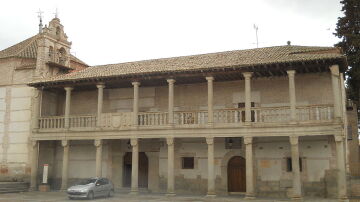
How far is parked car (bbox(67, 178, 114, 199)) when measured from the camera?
19.7 m

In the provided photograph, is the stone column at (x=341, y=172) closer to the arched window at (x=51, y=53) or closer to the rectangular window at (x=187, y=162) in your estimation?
the rectangular window at (x=187, y=162)

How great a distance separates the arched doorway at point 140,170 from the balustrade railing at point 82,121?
11.1ft

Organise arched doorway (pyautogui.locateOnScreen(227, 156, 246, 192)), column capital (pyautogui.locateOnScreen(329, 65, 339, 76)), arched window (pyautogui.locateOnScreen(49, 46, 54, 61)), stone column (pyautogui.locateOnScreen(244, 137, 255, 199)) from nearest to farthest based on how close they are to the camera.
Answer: column capital (pyautogui.locateOnScreen(329, 65, 339, 76)) < stone column (pyautogui.locateOnScreen(244, 137, 255, 199)) < arched doorway (pyautogui.locateOnScreen(227, 156, 246, 192)) < arched window (pyautogui.locateOnScreen(49, 46, 54, 61))

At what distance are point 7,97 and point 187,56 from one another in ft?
41.5

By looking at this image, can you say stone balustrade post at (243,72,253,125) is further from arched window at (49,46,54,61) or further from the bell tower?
arched window at (49,46,54,61)

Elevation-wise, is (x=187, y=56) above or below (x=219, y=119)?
above

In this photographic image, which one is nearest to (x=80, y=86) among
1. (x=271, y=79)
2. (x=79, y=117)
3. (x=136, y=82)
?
(x=79, y=117)

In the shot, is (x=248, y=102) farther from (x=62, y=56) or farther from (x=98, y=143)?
(x=62, y=56)

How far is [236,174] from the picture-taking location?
22.5 m

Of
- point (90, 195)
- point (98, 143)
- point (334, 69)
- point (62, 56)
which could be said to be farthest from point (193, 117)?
point (62, 56)

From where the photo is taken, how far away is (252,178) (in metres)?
20.0

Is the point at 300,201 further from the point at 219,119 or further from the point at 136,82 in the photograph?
the point at 136,82

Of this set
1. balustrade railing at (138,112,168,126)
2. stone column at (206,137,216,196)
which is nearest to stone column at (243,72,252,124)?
stone column at (206,137,216,196)

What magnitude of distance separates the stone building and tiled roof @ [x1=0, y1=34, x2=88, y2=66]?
587mm
